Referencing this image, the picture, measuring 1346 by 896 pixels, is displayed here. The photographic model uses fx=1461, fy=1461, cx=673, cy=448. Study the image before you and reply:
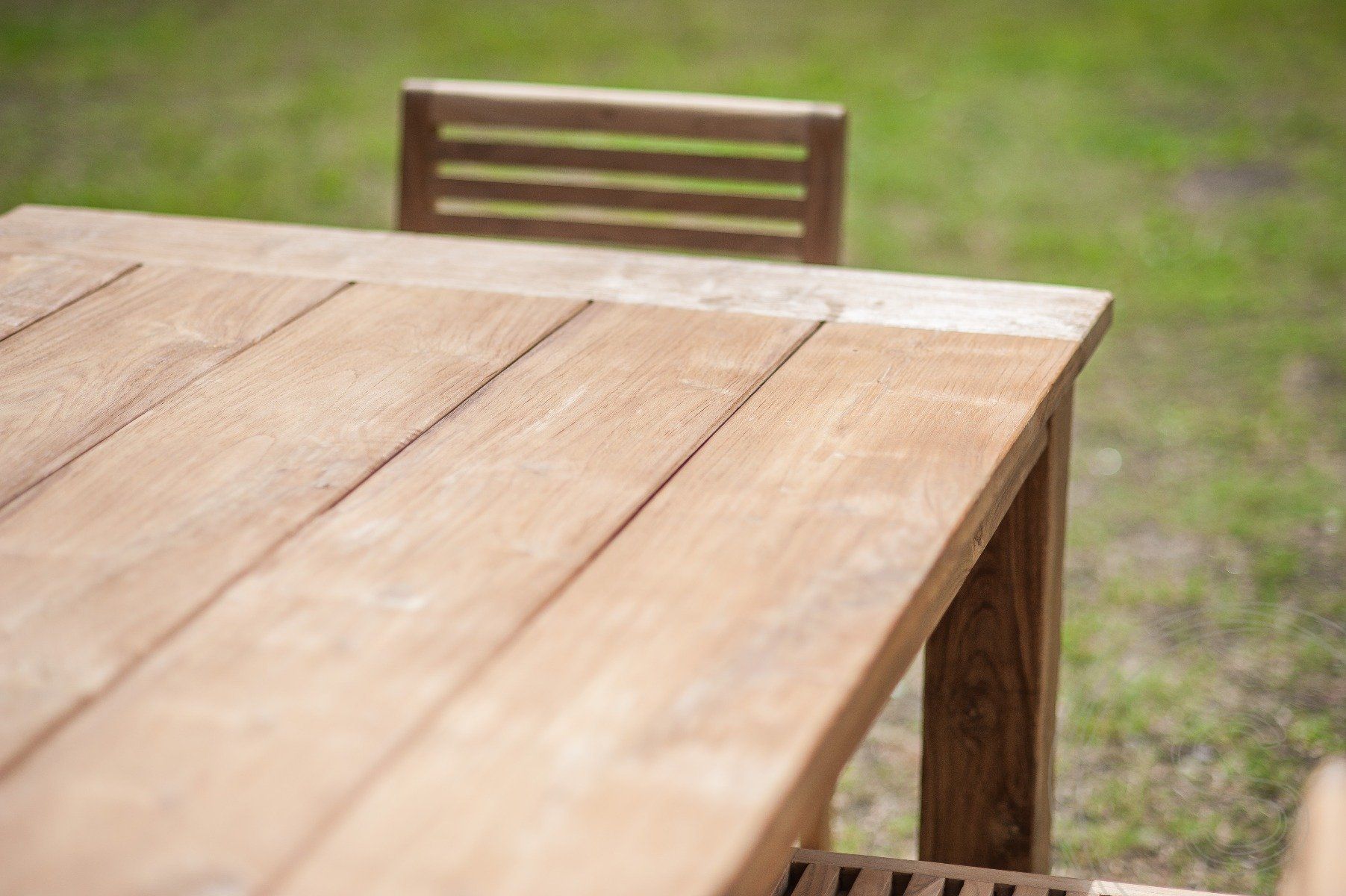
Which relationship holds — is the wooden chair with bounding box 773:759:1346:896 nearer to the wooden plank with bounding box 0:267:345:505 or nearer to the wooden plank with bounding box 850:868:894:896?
the wooden plank with bounding box 850:868:894:896

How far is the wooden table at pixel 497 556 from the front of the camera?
1.92 ft

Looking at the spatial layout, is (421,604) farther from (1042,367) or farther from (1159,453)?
(1159,453)

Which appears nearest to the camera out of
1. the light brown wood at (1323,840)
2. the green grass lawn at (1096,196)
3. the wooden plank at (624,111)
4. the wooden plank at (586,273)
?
the light brown wood at (1323,840)

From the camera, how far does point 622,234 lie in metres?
1.77

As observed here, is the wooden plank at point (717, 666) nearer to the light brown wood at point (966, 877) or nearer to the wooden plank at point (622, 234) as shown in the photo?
the light brown wood at point (966, 877)

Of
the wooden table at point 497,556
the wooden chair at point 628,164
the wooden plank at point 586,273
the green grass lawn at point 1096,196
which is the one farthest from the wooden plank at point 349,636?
the green grass lawn at point 1096,196

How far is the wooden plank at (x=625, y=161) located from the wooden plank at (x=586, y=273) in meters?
0.41

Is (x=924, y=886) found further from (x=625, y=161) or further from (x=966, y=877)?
(x=625, y=161)

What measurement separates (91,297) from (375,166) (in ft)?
11.8

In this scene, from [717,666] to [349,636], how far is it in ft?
0.59

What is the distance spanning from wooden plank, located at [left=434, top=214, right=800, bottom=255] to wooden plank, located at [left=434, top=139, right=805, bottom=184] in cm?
7

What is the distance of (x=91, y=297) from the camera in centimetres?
120

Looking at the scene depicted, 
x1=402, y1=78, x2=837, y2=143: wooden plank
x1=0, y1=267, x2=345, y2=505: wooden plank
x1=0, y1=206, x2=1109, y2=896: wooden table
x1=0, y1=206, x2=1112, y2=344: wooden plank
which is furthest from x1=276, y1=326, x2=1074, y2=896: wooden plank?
x1=402, y1=78, x2=837, y2=143: wooden plank

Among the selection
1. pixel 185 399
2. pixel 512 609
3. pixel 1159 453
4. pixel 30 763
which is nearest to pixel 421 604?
pixel 512 609
